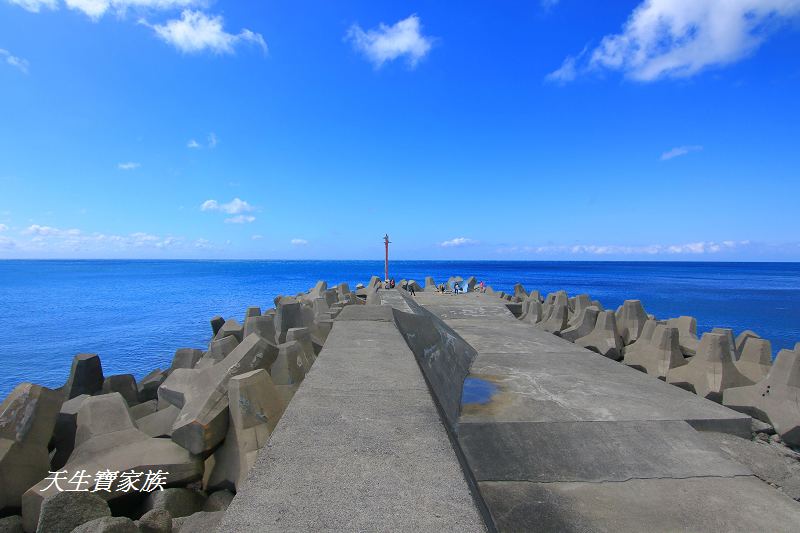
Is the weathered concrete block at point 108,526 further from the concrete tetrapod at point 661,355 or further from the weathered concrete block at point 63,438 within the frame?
the concrete tetrapod at point 661,355

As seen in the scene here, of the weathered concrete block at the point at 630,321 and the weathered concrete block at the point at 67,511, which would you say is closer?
the weathered concrete block at the point at 67,511

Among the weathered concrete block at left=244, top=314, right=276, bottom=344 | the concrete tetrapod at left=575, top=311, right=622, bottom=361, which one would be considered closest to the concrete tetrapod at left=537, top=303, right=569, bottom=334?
the concrete tetrapod at left=575, top=311, right=622, bottom=361

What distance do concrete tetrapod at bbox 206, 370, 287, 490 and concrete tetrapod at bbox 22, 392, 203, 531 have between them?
0.53 feet

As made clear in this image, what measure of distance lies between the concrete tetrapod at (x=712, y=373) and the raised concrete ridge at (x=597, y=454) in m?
1.07

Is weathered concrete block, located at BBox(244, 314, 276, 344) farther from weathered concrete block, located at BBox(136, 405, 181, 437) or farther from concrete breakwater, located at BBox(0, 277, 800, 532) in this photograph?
weathered concrete block, located at BBox(136, 405, 181, 437)

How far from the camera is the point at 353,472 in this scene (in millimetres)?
1445

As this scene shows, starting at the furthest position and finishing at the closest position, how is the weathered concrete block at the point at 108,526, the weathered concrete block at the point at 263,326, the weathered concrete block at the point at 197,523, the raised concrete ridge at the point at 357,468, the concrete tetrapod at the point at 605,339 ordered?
the concrete tetrapod at the point at 605,339 < the weathered concrete block at the point at 263,326 < the weathered concrete block at the point at 197,523 < the weathered concrete block at the point at 108,526 < the raised concrete ridge at the point at 357,468

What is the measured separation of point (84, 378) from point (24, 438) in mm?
2832

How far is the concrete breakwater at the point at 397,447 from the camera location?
140cm

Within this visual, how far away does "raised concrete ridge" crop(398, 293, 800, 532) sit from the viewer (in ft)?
7.72

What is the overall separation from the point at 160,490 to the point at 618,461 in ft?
9.48

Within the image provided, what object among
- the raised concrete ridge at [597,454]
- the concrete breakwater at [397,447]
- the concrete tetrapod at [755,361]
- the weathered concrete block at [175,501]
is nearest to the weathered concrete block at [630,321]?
the concrete tetrapod at [755,361]

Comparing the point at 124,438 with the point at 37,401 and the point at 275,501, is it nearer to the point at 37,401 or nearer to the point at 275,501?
the point at 37,401

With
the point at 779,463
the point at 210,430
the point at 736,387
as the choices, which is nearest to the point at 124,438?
the point at 210,430
